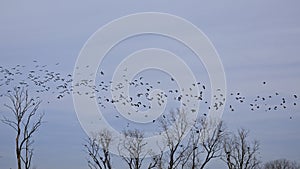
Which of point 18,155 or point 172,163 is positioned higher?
point 172,163

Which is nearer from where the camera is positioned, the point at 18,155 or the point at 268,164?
the point at 18,155

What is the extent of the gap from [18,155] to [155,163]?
49.3 feet

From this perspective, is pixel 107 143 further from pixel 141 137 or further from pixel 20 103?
pixel 20 103

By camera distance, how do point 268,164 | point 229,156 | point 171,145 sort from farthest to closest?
1. point 268,164
2. point 229,156
3. point 171,145

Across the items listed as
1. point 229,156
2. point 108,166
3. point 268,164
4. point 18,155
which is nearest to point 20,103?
point 18,155

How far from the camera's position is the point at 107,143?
140 ft

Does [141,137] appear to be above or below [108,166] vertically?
above

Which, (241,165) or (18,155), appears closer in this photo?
(18,155)

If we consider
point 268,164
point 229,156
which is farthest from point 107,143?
point 268,164

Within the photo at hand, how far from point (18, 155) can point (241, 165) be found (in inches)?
1038

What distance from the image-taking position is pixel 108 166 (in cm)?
4150

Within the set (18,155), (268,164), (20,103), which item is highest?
(268,164)

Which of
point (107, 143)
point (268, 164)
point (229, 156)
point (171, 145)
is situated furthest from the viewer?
point (268, 164)

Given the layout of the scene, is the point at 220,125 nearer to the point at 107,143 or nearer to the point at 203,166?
the point at 203,166
